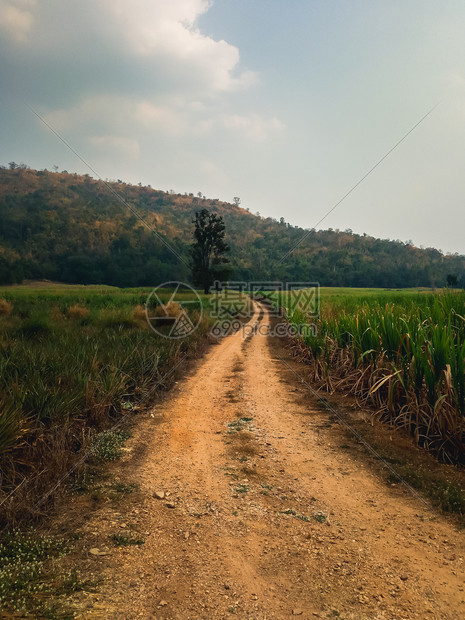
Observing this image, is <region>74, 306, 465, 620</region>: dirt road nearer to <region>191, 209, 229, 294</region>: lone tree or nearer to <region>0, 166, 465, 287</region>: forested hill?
<region>0, 166, 465, 287</region>: forested hill

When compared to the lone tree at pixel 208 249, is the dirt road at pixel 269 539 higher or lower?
lower

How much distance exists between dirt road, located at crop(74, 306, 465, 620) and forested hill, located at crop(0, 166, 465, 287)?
4721 centimetres

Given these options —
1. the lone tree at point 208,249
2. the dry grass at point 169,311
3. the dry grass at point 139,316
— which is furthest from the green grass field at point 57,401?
the lone tree at point 208,249

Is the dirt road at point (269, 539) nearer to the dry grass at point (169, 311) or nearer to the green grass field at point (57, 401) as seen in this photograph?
the green grass field at point (57, 401)

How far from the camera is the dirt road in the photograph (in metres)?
2.33

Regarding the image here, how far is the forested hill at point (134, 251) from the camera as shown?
63.9m

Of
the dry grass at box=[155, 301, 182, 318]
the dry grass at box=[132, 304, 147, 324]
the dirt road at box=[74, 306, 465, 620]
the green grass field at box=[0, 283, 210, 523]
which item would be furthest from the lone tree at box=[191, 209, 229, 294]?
the dirt road at box=[74, 306, 465, 620]

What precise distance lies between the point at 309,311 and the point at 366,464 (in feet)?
40.3

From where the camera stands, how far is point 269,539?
3.02 m

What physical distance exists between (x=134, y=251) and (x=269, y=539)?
3104 inches

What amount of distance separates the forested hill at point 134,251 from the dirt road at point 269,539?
47.2 meters

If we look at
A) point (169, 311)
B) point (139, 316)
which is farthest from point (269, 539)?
point (169, 311)

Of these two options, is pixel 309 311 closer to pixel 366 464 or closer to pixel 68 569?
pixel 366 464

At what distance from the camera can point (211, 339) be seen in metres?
16.8
